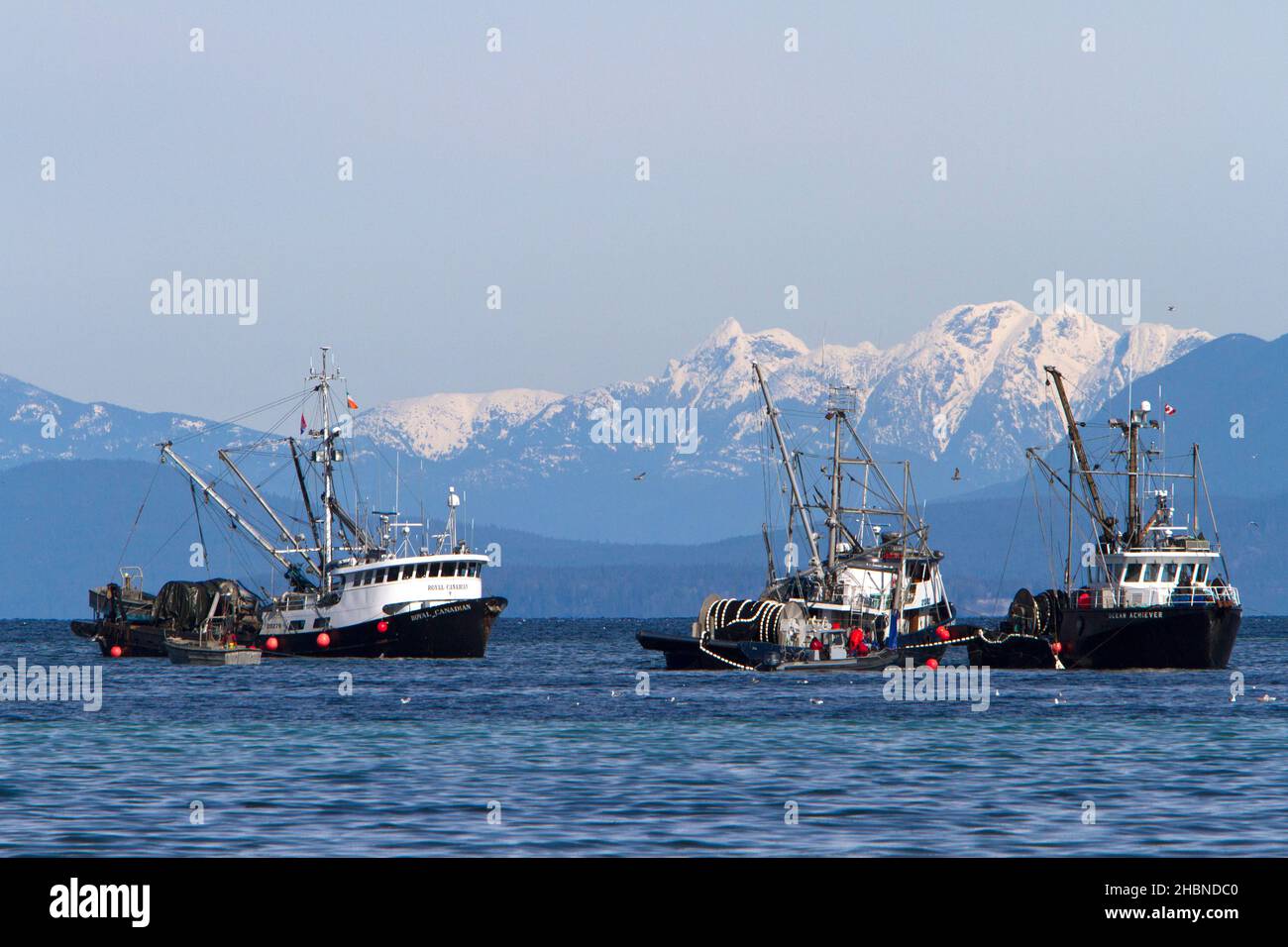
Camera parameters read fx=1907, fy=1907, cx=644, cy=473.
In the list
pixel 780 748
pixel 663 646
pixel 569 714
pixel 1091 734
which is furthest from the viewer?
pixel 663 646

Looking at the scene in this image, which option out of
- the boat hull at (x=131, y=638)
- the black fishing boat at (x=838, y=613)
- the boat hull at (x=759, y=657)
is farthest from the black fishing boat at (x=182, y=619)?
the black fishing boat at (x=838, y=613)

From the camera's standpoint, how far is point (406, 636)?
134 meters

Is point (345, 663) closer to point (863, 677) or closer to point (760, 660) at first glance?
point (760, 660)

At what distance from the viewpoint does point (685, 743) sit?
63.1m

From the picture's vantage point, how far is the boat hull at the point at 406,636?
13425 cm

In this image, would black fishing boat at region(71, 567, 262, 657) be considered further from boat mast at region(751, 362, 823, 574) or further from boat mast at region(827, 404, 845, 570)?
boat mast at region(827, 404, 845, 570)

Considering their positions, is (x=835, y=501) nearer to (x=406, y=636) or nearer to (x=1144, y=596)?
(x=1144, y=596)

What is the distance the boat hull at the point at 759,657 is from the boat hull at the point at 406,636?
14593mm

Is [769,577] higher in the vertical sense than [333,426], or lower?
lower

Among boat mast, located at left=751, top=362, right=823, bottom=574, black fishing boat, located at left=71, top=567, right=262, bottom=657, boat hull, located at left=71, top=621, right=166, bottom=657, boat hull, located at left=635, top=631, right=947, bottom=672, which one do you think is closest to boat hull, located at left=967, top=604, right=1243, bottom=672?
boat hull, located at left=635, top=631, right=947, bottom=672

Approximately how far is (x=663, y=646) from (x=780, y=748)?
67.3 m

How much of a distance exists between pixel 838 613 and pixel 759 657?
937 centimetres

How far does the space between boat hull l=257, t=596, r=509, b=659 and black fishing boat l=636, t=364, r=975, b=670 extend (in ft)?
47.6
